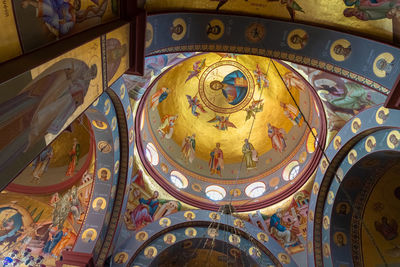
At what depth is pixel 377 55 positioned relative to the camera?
20.4 ft

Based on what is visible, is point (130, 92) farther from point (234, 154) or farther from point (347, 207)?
point (347, 207)

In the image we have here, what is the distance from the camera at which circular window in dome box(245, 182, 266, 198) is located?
43.4 ft

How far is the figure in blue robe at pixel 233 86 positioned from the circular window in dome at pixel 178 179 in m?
4.36

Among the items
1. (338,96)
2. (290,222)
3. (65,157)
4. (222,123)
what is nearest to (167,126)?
(222,123)

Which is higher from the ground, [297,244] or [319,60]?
[319,60]

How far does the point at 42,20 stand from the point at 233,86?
11.5 metres

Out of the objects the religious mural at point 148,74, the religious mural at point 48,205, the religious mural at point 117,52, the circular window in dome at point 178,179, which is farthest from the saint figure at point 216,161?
the religious mural at point 117,52

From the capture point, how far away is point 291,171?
41.9ft

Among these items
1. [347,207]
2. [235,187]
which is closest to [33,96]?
[347,207]

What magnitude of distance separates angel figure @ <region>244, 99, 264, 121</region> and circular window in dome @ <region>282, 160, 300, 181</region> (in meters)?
2.99

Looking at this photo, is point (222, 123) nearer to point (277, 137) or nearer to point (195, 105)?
point (195, 105)

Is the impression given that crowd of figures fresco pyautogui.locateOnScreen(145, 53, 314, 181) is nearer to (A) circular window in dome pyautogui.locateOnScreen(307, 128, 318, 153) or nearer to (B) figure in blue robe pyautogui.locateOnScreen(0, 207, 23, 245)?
(A) circular window in dome pyautogui.locateOnScreen(307, 128, 318, 153)

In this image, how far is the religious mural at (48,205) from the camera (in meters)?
9.47

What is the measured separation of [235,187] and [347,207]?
512 cm
